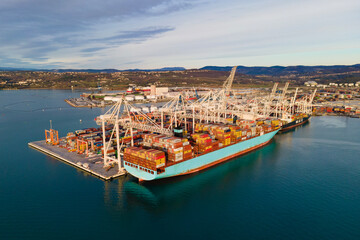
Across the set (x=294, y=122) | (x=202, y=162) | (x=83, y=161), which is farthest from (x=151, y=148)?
(x=294, y=122)

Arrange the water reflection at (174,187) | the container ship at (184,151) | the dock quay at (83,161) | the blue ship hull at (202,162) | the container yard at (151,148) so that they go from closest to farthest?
the water reflection at (174,187) → the container ship at (184,151) → the blue ship hull at (202,162) → the container yard at (151,148) → the dock quay at (83,161)

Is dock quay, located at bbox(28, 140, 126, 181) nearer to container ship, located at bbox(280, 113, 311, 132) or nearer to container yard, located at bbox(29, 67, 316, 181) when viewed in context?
container yard, located at bbox(29, 67, 316, 181)

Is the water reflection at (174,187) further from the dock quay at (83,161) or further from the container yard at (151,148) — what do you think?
the dock quay at (83,161)

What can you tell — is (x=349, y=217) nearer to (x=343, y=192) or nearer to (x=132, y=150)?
(x=343, y=192)

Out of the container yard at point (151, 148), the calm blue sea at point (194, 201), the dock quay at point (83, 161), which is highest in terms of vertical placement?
the container yard at point (151, 148)

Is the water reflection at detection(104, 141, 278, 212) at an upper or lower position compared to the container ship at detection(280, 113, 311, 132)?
lower

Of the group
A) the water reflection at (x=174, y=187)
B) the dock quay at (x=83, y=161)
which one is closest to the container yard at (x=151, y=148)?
the dock quay at (x=83, y=161)

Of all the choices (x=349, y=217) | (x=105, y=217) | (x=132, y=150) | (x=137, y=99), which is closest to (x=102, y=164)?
(x=132, y=150)

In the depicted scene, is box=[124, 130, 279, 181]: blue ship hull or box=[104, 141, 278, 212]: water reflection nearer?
box=[104, 141, 278, 212]: water reflection

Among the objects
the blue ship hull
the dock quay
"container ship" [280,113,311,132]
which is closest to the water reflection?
the blue ship hull
